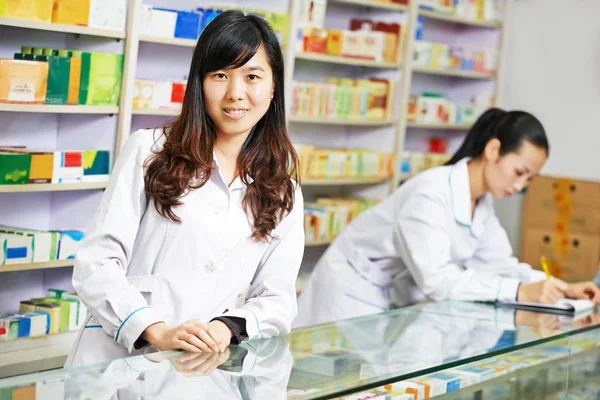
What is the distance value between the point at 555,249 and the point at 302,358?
4888 mm

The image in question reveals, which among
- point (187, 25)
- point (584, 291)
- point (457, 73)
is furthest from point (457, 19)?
point (584, 291)

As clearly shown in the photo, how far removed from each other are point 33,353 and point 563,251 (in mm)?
4057

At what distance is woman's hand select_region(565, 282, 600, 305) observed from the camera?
9.80 feet

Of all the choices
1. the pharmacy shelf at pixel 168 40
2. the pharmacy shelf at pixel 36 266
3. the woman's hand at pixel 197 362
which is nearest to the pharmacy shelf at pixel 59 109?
the pharmacy shelf at pixel 168 40

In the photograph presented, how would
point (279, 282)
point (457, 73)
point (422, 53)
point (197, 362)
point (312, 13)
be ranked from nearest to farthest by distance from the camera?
point (197, 362) < point (279, 282) < point (312, 13) < point (422, 53) < point (457, 73)

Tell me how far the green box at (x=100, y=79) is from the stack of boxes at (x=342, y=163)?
4.81 ft

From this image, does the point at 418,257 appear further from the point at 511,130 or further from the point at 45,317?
the point at 45,317

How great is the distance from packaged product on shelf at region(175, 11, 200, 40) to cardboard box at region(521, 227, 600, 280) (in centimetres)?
331

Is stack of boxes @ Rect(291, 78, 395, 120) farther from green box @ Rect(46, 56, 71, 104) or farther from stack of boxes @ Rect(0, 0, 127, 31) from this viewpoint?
green box @ Rect(46, 56, 71, 104)

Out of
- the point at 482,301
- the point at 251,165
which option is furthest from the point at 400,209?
the point at 251,165

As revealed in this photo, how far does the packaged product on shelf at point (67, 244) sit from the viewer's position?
392cm

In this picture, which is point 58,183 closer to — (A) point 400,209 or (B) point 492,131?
(A) point 400,209

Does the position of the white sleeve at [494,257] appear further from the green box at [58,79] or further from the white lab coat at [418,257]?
the green box at [58,79]

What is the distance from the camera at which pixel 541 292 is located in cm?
288
